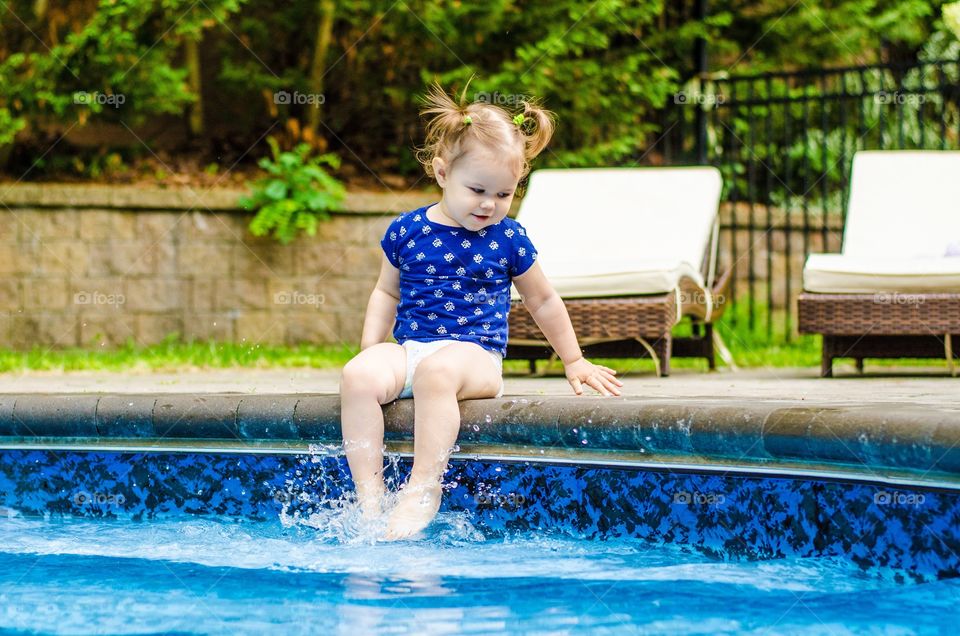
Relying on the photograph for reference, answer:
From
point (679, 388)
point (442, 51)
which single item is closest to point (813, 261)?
point (679, 388)

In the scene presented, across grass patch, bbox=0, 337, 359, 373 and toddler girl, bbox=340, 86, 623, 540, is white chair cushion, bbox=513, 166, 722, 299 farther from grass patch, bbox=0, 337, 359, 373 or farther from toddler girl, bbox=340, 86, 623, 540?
toddler girl, bbox=340, 86, 623, 540

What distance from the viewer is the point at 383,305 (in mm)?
3307

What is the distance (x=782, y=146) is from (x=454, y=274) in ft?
24.0

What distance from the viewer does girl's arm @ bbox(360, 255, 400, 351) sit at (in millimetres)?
3271

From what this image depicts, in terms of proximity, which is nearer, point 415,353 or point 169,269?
point 415,353

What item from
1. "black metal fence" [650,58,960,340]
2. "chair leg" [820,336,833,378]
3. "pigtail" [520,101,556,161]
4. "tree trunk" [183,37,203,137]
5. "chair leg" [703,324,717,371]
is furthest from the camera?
"tree trunk" [183,37,203,137]

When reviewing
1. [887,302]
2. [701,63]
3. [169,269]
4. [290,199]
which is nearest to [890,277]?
[887,302]

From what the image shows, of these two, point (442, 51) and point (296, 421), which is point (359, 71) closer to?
point (442, 51)

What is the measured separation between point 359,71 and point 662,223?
3.85 meters

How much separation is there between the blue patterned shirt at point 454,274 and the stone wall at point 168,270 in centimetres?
463

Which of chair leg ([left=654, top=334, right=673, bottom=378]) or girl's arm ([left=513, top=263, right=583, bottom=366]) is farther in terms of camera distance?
chair leg ([left=654, top=334, right=673, bottom=378])

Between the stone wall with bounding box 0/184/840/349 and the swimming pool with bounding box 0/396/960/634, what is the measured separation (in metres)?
4.26

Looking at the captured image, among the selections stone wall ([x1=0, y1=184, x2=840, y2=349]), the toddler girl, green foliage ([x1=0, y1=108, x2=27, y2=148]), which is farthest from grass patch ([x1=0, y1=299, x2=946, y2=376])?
the toddler girl

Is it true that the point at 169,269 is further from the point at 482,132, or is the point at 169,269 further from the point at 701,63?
the point at 482,132
